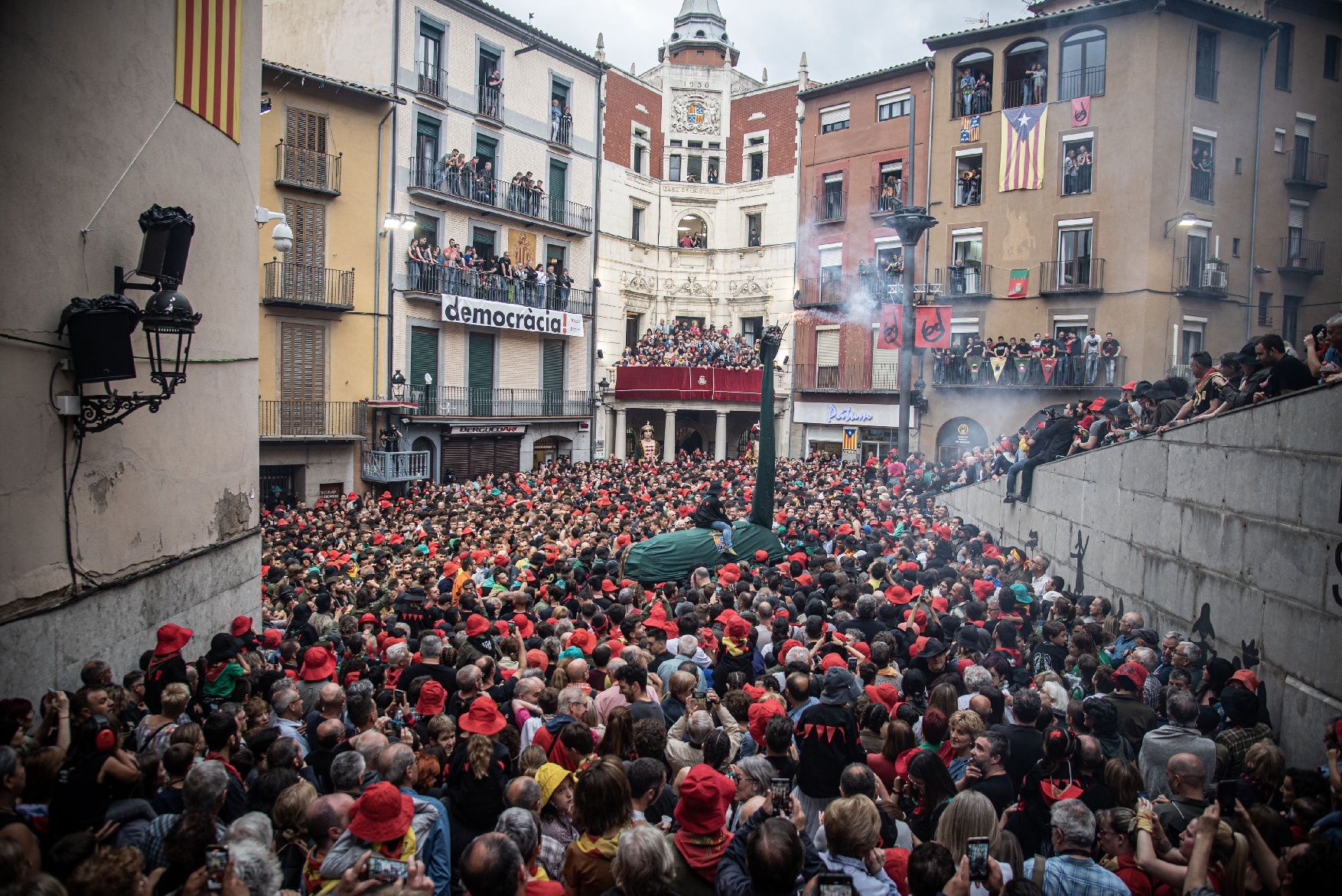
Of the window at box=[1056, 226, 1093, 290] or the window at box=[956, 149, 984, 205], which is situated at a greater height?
the window at box=[956, 149, 984, 205]

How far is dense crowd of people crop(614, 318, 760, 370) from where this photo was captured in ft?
109

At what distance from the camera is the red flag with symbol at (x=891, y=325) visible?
73.6ft

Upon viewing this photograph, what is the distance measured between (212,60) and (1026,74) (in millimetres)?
26294

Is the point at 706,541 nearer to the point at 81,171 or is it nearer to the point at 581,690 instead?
the point at 581,690

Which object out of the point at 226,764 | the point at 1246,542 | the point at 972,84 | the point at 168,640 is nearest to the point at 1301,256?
the point at 972,84

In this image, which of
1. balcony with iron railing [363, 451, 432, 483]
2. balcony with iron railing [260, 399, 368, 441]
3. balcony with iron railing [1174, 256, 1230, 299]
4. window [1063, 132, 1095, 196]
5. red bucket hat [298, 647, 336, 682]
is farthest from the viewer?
window [1063, 132, 1095, 196]

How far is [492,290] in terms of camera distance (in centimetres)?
2898

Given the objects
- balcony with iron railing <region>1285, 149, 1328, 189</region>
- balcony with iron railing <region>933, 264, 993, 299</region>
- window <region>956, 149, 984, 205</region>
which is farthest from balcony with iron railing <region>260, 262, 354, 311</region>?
balcony with iron railing <region>1285, 149, 1328, 189</region>

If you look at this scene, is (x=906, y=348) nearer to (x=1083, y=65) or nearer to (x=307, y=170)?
(x=1083, y=65)

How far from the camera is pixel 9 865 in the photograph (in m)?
3.33

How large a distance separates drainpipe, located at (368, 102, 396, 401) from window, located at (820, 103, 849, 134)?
53.5 ft

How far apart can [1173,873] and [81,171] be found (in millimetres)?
8969

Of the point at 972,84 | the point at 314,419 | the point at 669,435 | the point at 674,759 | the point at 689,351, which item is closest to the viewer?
the point at 674,759

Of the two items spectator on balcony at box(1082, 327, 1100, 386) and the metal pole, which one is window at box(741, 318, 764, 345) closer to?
spectator on balcony at box(1082, 327, 1100, 386)
